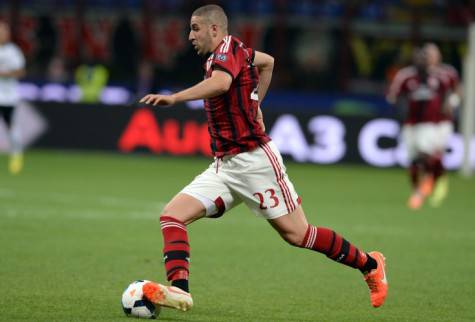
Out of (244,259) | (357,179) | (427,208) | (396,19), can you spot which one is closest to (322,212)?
(427,208)

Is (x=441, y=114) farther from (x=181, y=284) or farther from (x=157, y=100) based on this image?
(x=157, y=100)

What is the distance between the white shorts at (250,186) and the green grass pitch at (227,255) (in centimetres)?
71

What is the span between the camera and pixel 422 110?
16.5 metres

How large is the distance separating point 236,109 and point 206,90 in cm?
49

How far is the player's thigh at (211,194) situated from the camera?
7422 mm

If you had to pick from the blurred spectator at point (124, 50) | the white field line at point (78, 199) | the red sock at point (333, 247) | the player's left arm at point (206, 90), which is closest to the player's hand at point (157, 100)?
the player's left arm at point (206, 90)

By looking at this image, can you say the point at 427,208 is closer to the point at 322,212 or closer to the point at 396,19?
the point at 322,212

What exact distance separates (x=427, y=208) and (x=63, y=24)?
1801 centimetres

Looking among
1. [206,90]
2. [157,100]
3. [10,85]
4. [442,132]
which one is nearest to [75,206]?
[10,85]

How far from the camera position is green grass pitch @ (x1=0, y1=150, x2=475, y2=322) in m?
7.73

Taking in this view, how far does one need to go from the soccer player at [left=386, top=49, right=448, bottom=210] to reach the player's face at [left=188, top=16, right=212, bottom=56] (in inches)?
365

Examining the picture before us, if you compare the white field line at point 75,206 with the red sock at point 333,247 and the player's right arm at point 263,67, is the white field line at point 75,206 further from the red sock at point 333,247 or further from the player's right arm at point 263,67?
the red sock at point 333,247

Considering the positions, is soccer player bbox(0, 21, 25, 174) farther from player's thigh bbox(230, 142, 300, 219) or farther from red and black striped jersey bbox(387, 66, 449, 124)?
player's thigh bbox(230, 142, 300, 219)

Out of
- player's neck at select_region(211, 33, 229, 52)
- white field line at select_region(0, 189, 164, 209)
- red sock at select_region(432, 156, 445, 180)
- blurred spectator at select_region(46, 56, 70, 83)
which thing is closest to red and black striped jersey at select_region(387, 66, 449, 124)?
red sock at select_region(432, 156, 445, 180)
